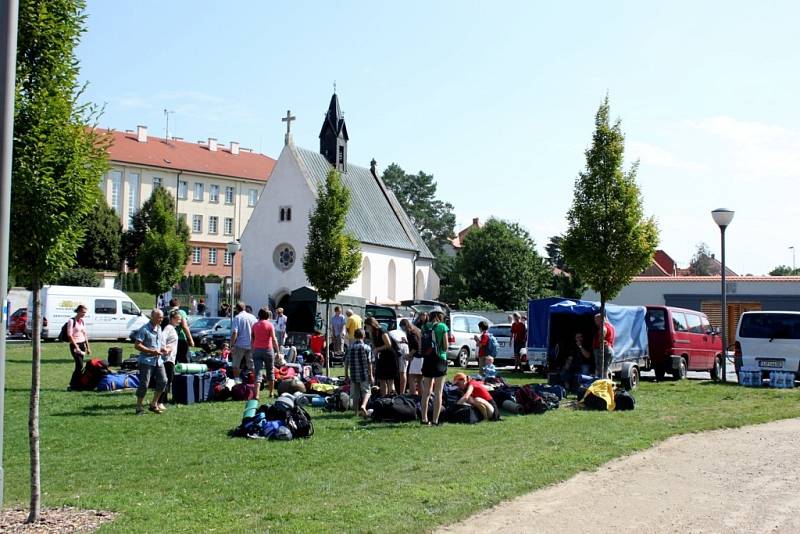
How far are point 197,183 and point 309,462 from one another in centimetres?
7684

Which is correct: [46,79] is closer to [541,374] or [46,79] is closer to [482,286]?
[541,374]

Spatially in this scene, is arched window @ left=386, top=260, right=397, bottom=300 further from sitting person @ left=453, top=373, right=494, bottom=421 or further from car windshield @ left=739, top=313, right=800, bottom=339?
sitting person @ left=453, top=373, right=494, bottom=421

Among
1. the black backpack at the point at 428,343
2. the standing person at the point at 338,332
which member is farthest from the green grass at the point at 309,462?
the standing person at the point at 338,332

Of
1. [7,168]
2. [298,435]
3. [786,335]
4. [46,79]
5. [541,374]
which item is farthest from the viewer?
[541,374]

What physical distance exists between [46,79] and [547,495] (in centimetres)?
619

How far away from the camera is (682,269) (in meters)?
104

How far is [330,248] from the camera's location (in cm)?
2459

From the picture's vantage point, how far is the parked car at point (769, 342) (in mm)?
19703

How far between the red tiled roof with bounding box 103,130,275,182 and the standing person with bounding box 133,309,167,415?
6618cm

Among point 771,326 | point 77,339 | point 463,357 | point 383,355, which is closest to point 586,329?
point 771,326

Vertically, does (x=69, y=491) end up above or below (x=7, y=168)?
below

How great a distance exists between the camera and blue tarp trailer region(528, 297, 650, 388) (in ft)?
65.4

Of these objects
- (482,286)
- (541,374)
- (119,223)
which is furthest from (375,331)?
(119,223)

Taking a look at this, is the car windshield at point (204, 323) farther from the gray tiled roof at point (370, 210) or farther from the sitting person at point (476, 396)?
the gray tiled roof at point (370, 210)
